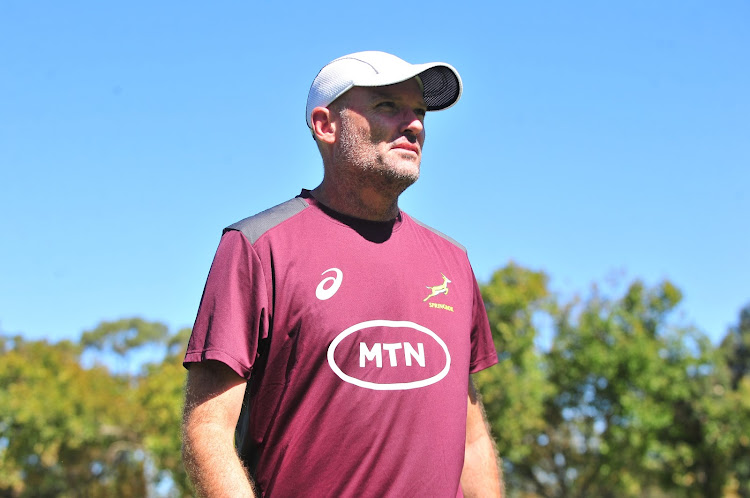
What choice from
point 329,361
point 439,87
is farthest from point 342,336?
point 439,87

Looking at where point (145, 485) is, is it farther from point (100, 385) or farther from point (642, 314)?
point (642, 314)

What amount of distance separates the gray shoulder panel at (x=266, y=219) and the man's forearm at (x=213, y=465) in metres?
0.69

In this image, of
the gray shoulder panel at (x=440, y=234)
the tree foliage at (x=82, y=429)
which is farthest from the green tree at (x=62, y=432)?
the gray shoulder panel at (x=440, y=234)

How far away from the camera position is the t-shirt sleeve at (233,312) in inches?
97.6

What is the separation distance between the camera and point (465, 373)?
2967 mm

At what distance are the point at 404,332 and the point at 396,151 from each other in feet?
2.29

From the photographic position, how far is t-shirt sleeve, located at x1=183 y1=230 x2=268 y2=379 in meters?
2.48

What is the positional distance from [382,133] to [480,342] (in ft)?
3.37

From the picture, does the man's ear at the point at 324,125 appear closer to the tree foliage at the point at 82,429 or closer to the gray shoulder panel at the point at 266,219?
the gray shoulder panel at the point at 266,219

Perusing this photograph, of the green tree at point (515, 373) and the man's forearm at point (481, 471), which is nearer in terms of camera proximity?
the man's forearm at point (481, 471)

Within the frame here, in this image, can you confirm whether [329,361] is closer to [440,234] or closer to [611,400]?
[440,234]

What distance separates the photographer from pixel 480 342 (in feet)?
10.7

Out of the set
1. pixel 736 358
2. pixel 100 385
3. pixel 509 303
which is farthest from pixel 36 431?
pixel 736 358

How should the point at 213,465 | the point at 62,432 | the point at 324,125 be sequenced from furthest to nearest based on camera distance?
the point at 62,432, the point at 324,125, the point at 213,465
